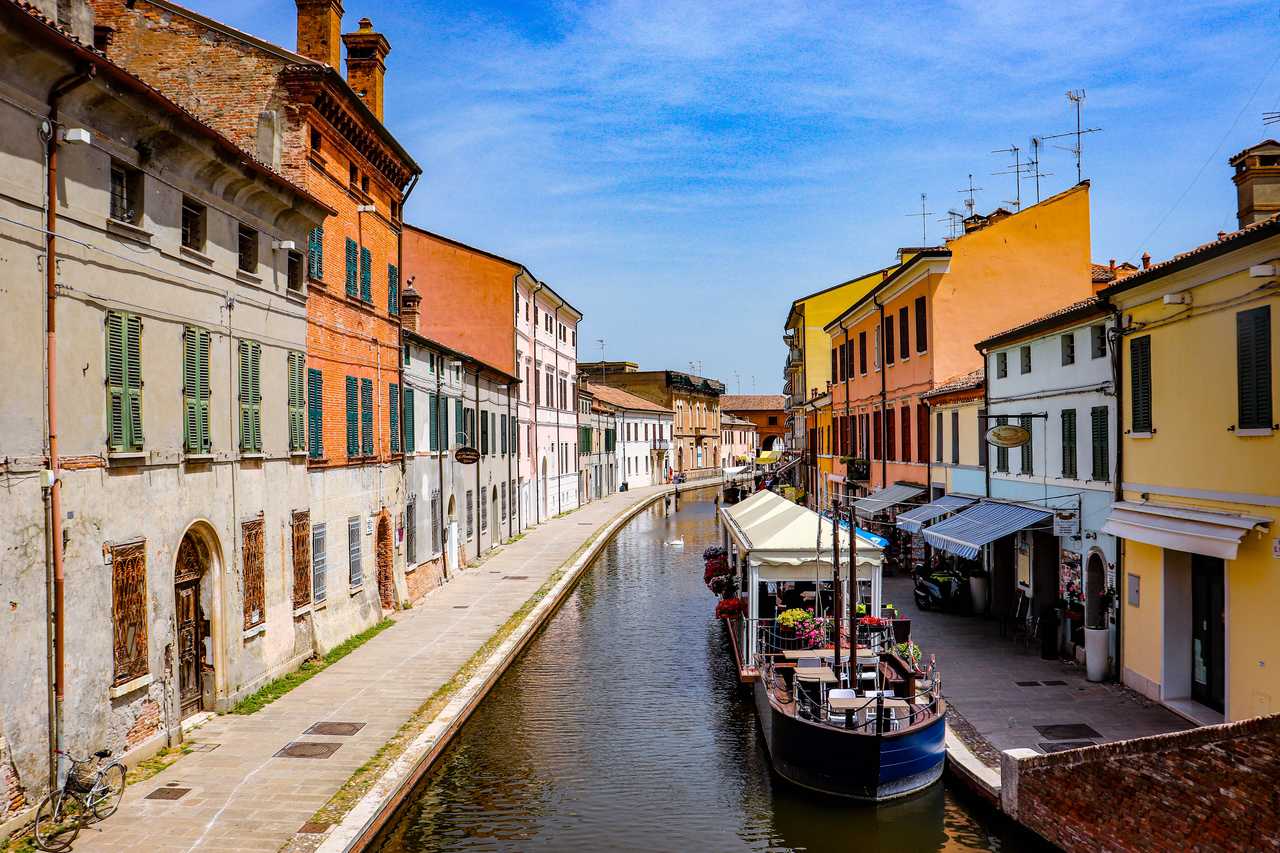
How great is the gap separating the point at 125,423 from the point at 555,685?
10.1 m

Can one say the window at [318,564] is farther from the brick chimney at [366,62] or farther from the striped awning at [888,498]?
the striped awning at [888,498]

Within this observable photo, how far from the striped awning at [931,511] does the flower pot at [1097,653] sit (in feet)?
25.9

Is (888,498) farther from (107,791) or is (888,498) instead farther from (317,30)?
(107,791)

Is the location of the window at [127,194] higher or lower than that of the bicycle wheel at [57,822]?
higher

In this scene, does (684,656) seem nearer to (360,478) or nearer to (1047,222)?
(360,478)

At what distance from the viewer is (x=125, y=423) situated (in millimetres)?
12570

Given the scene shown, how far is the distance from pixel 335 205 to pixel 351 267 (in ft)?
4.94

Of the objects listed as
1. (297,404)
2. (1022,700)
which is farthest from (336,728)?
(1022,700)

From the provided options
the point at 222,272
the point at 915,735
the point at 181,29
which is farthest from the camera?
the point at 181,29

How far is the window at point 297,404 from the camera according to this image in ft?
59.9

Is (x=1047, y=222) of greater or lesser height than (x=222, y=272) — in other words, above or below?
above

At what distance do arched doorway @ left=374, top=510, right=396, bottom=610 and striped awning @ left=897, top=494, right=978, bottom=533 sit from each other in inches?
512

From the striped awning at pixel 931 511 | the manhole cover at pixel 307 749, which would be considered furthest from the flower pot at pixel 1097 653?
the manhole cover at pixel 307 749

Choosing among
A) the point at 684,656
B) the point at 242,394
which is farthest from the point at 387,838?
the point at 684,656
